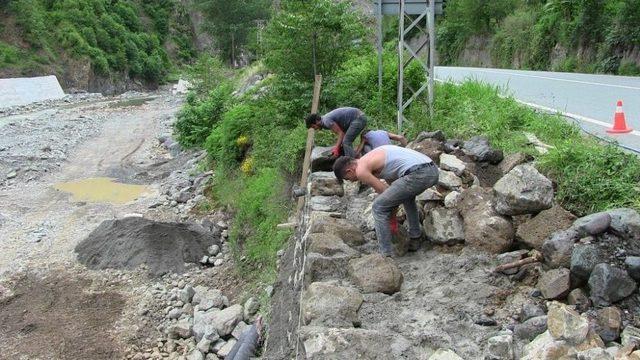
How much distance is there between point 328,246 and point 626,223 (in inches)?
105

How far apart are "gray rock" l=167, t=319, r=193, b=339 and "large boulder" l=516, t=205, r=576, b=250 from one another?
5694mm

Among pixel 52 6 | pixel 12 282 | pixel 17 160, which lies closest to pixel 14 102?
pixel 17 160

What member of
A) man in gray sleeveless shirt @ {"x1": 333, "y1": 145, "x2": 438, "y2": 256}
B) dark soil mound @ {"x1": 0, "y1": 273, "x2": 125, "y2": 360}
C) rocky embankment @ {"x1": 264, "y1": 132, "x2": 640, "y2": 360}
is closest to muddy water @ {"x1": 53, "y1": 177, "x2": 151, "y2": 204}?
dark soil mound @ {"x1": 0, "y1": 273, "x2": 125, "y2": 360}

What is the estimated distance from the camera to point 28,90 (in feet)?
127

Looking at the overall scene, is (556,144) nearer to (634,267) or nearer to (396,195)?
(396,195)

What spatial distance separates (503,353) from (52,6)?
6107 cm

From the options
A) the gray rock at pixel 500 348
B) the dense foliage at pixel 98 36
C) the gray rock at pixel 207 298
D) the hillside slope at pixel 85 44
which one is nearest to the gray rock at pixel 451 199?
the gray rock at pixel 500 348

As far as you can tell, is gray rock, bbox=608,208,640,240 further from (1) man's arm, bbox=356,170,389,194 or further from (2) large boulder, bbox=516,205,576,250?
(1) man's arm, bbox=356,170,389,194

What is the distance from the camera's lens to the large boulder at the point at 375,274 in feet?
16.0

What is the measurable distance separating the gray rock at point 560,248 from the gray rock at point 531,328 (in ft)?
2.17

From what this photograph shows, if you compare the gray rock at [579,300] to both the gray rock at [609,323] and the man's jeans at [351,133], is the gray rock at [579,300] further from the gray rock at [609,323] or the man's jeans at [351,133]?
the man's jeans at [351,133]

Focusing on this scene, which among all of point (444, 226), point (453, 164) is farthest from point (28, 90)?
point (444, 226)

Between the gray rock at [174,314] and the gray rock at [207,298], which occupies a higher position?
the gray rock at [207,298]

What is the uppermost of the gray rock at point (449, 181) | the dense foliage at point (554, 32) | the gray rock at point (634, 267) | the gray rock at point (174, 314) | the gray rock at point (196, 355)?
the dense foliage at point (554, 32)
